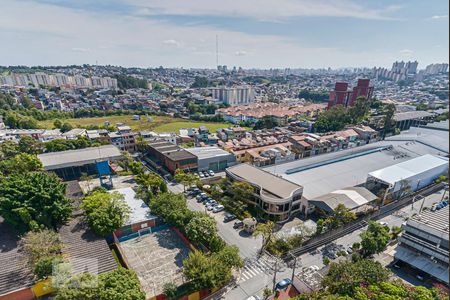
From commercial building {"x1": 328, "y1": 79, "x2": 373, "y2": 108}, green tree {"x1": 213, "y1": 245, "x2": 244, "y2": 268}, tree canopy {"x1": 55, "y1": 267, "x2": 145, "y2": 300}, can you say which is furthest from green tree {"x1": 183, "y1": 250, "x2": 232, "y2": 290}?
commercial building {"x1": 328, "y1": 79, "x2": 373, "y2": 108}

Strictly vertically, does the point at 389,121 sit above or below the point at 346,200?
above

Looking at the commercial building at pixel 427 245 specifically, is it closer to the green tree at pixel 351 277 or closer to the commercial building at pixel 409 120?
the green tree at pixel 351 277

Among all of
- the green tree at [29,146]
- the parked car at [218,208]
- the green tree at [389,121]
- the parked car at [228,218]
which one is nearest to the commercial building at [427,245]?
the parked car at [228,218]

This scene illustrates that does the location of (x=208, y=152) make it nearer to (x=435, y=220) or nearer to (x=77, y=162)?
(x=77, y=162)

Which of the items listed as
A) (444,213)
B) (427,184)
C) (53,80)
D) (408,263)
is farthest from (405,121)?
(53,80)

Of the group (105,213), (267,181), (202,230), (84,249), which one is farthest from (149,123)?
(202,230)

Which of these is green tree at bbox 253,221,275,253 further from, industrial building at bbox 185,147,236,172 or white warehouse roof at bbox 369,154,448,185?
industrial building at bbox 185,147,236,172
